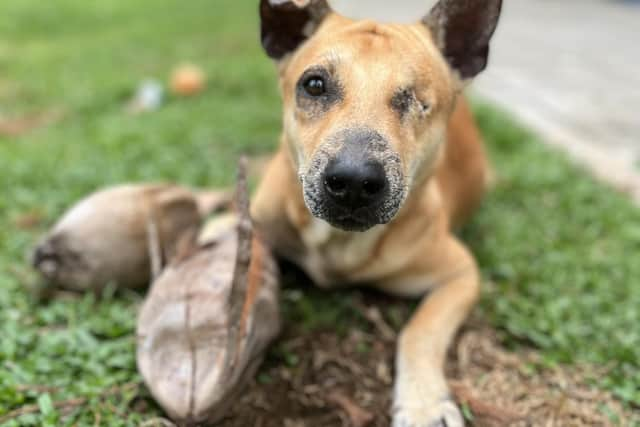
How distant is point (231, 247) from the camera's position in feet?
8.61

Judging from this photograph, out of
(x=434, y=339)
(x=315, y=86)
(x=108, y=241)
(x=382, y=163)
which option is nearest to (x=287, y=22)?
(x=315, y=86)

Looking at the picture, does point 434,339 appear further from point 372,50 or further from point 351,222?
point 372,50

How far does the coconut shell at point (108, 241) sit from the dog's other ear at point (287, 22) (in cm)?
105

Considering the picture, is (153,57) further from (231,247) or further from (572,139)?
(231,247)

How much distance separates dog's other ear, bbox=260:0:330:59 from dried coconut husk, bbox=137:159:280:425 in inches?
36.1

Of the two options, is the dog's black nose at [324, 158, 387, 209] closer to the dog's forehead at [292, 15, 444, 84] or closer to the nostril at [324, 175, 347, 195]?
the nostril at [324, 175, 347, 195]

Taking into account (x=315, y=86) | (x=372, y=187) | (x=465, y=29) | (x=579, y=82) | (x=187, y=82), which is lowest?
(x=579, y=82)

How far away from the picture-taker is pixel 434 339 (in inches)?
106

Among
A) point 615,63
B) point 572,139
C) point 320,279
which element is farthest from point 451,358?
point 615,63

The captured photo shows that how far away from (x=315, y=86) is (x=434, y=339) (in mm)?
1300

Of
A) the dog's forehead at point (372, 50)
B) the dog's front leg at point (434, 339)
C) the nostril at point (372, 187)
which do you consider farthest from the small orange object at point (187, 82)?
the nostril at point (372, 187)

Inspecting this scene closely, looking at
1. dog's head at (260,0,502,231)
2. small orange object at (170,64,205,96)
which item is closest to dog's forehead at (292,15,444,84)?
dog's head at (260,0,502,231)

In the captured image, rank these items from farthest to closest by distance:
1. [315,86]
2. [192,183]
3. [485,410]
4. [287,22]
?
[192,183], [287,22], [315,86], [485,410]

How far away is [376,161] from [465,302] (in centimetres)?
117
